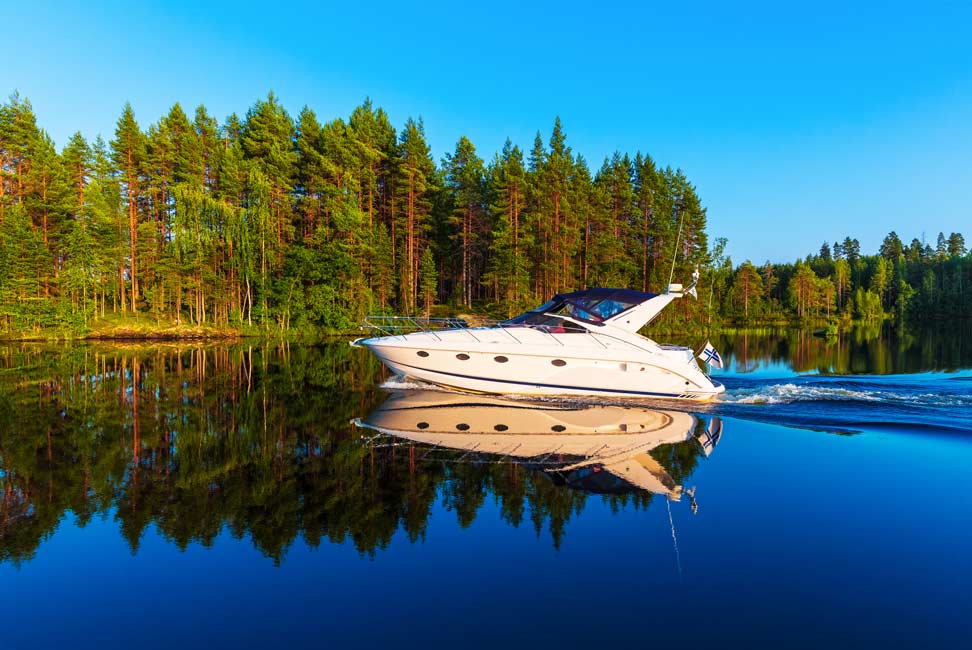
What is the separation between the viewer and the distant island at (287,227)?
1244 inches

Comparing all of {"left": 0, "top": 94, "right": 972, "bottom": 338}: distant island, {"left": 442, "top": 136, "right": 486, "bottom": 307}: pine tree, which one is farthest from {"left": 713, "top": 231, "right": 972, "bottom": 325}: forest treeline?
{"left": 442, "top": 136, "right": 486, "bottom": 307}: pine tree

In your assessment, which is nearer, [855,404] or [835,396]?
[855,404]

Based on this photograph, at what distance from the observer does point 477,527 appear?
559 centimetres

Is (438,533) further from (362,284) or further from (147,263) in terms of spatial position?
(147,263)

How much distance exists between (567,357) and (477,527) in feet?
24.1

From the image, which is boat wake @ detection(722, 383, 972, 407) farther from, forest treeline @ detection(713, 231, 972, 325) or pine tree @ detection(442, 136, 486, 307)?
forest treeline @ detection(713, 231, 972, 325)

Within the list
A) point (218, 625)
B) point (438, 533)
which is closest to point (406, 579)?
point (438, 533)

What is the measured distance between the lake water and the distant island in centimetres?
2356

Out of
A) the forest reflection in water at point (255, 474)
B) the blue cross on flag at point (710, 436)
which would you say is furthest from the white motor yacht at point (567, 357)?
the blue cross on flag at point (710, 436)

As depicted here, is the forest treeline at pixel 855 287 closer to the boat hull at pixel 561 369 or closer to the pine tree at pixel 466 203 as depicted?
the pine tree at pixel 466 203

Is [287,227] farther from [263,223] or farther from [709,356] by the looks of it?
[709,356]

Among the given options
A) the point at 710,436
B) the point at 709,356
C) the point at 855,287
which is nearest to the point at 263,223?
the point at 709,356

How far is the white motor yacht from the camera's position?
41.1ft

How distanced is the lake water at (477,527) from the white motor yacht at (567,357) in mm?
1441
